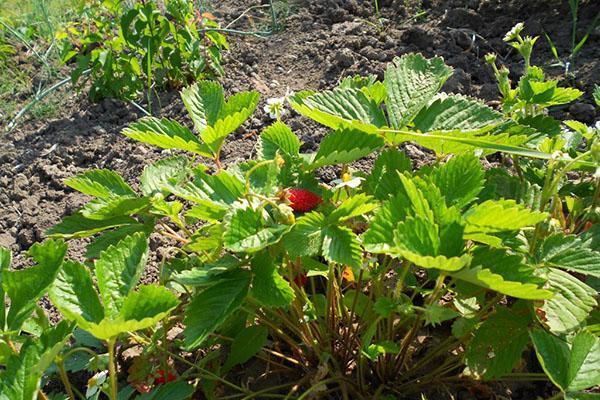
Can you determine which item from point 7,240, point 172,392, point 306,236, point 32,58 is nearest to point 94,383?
point 172,392

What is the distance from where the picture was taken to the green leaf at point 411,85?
1.18 m

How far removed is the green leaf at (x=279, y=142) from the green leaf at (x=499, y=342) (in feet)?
1.53

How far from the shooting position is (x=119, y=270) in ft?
3.39

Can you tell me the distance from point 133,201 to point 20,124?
5.31 feet

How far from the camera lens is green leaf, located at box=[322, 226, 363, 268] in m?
0.97

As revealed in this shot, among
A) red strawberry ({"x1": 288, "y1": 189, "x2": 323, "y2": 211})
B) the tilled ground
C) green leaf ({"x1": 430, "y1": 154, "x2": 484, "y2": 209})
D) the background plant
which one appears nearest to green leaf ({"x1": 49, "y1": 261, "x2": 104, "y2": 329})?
red strawberry ({"x1": 288, "y1": 189, "x2": 323, "y2": 211})

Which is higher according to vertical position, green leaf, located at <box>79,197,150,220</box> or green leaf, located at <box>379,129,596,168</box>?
green leaf, located at <box>379,129,596,168</box>

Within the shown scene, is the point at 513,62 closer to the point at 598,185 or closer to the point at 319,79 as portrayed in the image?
the point at 319,79

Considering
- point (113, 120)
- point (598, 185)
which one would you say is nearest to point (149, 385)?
point (598, 185)

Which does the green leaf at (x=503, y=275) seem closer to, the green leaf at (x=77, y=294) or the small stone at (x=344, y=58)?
the green leaf at (x=77, y=294)

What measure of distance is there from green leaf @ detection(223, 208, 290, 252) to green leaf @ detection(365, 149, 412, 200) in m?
0.22

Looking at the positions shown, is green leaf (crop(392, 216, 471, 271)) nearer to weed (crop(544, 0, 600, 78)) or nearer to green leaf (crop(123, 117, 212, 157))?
green leaf (crop(123, 117, 212, 157))

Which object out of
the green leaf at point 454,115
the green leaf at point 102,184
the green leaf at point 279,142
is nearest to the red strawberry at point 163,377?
the green leaf at point 102,184

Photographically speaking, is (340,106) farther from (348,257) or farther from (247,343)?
(247,343)
